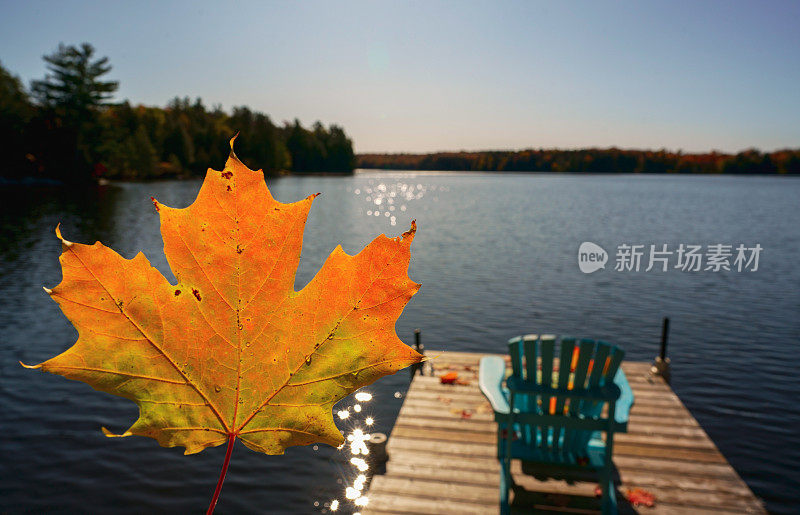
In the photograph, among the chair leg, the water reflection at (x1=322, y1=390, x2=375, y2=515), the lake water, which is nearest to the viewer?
the chair leg

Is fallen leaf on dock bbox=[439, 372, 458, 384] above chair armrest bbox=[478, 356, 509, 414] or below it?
below

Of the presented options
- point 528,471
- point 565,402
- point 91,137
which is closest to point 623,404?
point 565,402

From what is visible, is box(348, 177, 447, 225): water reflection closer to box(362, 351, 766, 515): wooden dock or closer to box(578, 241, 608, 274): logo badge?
box(578, 241, 608, 274): logo badge

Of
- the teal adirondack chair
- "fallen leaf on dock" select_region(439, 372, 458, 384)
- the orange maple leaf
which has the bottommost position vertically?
"fallen leaf on dock" select_region(439, 372, 458, 384)

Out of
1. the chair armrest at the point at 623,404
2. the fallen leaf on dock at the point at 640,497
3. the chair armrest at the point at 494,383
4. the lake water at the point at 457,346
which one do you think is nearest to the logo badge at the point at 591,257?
the lake water at the point at 457,346

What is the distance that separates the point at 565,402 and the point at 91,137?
2719 inches

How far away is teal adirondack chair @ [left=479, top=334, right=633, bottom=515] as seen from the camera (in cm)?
539

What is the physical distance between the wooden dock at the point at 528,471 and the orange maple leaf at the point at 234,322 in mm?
6426

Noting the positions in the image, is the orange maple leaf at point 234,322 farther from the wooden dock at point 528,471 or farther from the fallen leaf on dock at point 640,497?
the fallen leaf on dock at point 640,497

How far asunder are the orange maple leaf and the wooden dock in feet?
21.1

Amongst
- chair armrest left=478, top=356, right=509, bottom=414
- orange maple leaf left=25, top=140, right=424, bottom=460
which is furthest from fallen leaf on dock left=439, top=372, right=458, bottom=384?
orange maple leaf left=25, top=140, right=424, bottom=460

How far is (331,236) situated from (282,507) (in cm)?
3341

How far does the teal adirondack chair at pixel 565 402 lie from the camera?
539 centimetres

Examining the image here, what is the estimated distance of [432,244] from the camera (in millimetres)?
38000
